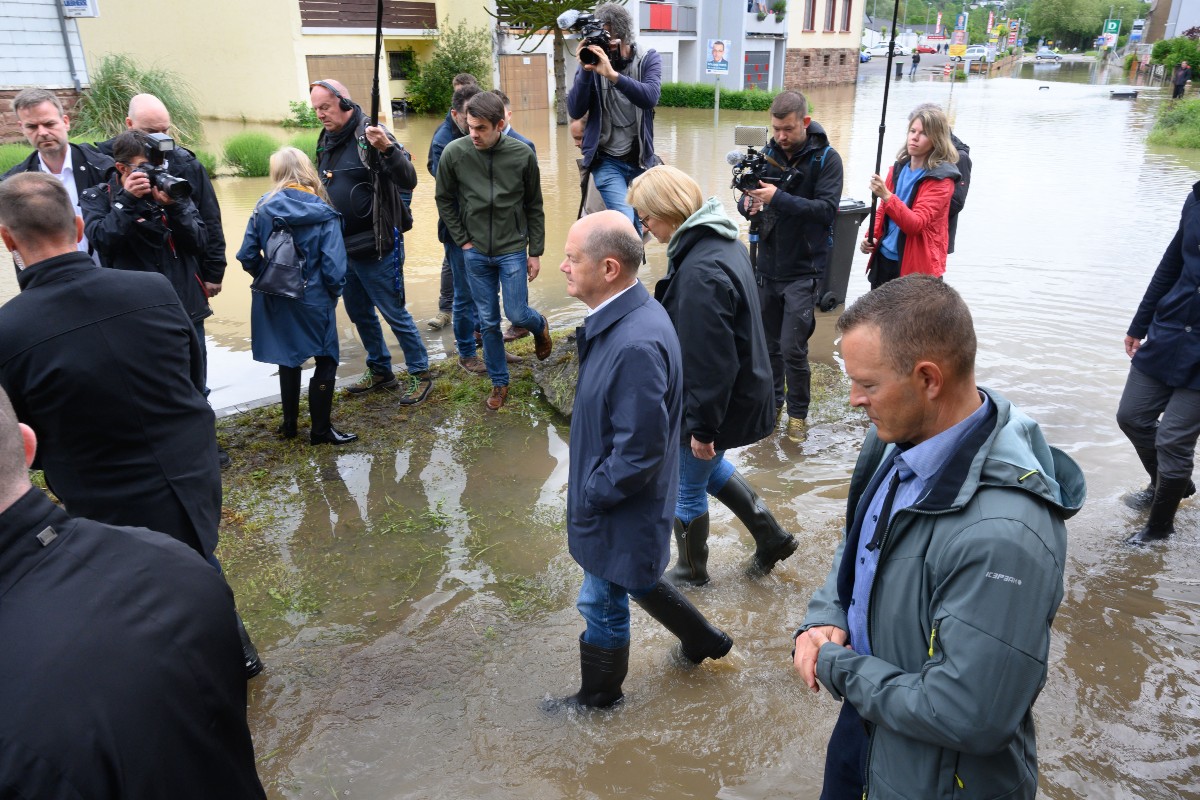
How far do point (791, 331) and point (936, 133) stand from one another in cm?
147

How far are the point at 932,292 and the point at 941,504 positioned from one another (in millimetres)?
451

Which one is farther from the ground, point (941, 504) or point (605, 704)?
point (941, 504)

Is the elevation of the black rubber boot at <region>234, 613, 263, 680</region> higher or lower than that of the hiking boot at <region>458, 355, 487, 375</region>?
lower

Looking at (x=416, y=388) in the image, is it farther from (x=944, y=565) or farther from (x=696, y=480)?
(x=944, y=565)

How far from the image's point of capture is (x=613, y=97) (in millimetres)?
6262

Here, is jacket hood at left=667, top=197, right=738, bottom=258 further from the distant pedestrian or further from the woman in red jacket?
the distant pedestrian

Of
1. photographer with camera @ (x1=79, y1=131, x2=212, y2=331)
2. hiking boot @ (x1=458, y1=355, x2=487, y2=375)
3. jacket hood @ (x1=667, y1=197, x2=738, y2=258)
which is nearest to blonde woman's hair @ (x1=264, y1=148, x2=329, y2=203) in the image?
photographer with camera @ (x1=79, y1=131, x2=212, y2=331)

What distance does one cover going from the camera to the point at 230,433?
570cm

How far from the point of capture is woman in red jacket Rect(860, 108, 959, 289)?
4980mm

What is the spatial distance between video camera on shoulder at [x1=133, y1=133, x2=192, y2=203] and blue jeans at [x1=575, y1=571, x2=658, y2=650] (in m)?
3.24

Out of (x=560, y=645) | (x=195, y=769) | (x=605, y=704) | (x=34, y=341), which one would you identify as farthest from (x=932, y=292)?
(x=34, y=341)

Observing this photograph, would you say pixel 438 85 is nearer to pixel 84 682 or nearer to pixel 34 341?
pixel 34 341

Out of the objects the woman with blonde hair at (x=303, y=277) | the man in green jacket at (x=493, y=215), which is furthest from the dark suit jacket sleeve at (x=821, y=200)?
the woman with blonde hair at (x=303, y=277)

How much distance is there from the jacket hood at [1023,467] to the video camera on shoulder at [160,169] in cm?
434
